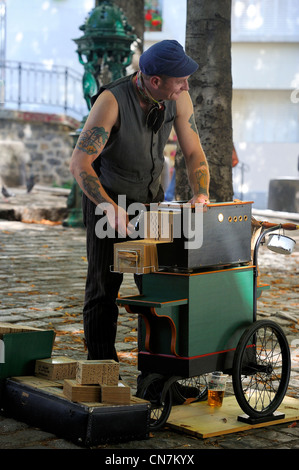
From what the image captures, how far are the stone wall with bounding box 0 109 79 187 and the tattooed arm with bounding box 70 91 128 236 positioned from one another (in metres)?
19.6

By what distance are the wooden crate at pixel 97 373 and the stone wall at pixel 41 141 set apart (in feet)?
65.4

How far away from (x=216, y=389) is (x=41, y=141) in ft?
66.6

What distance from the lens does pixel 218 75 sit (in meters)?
10.8

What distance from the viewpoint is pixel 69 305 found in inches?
337

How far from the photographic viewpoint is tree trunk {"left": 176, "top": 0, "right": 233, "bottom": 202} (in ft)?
35.0

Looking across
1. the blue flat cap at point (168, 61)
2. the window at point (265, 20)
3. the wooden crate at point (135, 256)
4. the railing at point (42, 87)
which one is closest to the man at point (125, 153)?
the blue flat cap at point (168, 61)

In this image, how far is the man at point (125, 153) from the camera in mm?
4805

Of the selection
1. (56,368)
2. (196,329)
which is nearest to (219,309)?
(196,329)

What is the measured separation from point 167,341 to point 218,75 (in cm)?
650

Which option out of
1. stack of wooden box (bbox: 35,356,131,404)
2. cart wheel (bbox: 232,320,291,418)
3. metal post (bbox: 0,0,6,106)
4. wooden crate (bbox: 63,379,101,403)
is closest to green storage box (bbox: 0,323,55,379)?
stack of wooden box (bbox: 35,356,131,404)

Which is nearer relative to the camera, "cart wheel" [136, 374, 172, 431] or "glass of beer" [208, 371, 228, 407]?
"cart wheel" [136, 374, 172, 431]

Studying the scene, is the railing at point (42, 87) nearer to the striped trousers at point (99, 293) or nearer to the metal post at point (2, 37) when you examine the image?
Answer: the metal post at point (2, 37)

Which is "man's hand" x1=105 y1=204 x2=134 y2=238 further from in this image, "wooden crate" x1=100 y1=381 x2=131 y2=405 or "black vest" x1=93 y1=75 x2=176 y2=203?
"wooden crate" x1=100 y1=381 x2=131 y2=405

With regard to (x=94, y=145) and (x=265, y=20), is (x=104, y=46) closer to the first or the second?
(x=94, y=145)
